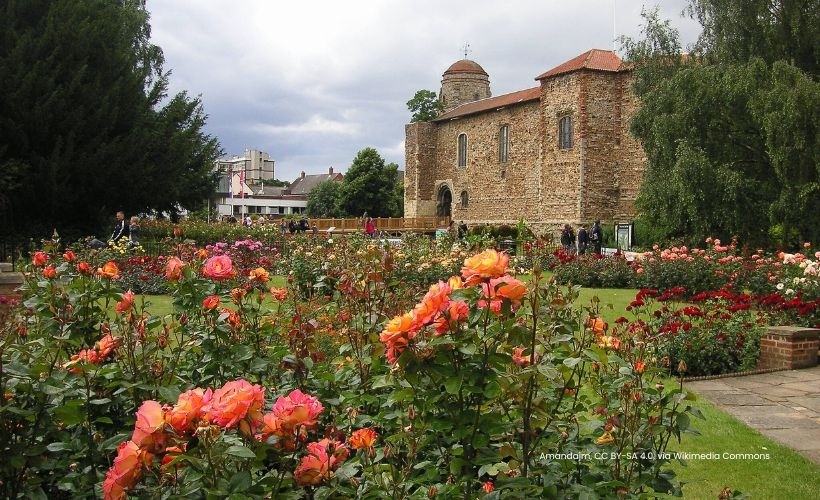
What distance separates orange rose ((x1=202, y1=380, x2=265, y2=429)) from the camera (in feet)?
4.69

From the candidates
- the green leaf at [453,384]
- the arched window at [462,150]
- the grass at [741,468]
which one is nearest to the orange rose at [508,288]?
the green leaf at [453,384]

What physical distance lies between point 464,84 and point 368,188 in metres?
12.7

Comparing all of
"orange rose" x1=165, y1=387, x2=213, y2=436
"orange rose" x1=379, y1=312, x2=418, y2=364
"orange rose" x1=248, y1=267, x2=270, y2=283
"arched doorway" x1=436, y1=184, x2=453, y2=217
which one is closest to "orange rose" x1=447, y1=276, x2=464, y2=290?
"orange rose" x1=379, y1=312, x2=418, y2=364

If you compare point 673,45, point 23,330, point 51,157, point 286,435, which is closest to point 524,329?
point 286,435

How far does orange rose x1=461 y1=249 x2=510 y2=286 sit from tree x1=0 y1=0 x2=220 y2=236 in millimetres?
16212

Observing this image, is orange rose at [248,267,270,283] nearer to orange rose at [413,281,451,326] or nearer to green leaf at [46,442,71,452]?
green leaf at [46,442,71,452]

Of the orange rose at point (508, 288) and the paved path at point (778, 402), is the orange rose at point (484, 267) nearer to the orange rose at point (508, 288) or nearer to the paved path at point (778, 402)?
the orange rose at point (508, 288)

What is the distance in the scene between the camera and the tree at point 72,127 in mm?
17047

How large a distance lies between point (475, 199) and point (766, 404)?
3713 cm

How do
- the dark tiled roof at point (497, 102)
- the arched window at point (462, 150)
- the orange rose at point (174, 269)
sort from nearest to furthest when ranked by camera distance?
the orange rose at point (174, 269)
the dark tiled roof at point (497, 102)
the arched window at point (462, 150)

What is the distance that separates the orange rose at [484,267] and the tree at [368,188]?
5827 centimetres

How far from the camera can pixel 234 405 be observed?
1.43 metres

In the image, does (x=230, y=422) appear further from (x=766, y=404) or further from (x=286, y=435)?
(x=766, y=404)

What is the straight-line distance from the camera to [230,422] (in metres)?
1.42
